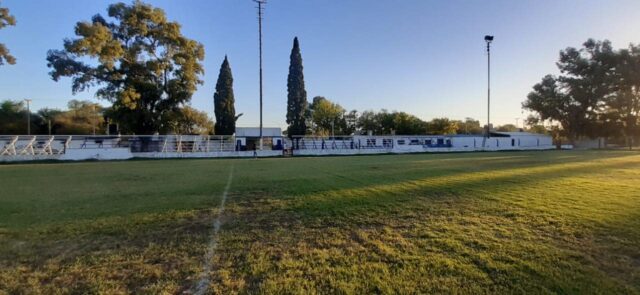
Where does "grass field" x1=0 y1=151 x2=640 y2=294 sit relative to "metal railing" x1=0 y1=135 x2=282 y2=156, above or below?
below

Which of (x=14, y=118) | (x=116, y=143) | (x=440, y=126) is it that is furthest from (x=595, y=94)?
(x=14, y=118)

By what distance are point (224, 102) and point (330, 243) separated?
4989cm

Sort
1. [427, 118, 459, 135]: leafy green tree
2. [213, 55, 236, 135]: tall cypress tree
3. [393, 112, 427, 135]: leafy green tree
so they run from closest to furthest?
[213, 55, 236, 135]: tall cypress tree → [393, 112, 427, 135]: leafy green tree → [427, 118, 459, 135]: leafy green tree

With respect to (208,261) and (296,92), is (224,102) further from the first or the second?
(208,261)

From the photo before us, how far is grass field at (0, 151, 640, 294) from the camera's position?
3168 millimetres

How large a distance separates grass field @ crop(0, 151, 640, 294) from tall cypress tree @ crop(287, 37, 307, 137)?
148 feet

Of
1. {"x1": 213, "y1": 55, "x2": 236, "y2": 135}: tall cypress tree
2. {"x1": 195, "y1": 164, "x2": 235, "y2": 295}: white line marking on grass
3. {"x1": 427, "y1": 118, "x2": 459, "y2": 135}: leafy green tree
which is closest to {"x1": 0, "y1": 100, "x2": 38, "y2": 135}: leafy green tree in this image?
{"x1": 213, "y1": 55, "x2": 236, "y2": 135}: tall cypress tree

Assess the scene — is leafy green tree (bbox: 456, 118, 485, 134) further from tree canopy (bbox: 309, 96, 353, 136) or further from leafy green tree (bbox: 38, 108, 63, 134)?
leafy green tree (bbox: 38, 108, 63, 134)

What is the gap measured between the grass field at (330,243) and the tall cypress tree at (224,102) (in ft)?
148

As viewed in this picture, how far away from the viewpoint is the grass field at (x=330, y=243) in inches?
125

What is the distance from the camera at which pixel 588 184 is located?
945cm

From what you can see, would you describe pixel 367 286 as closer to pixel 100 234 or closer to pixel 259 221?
pixel 259 221

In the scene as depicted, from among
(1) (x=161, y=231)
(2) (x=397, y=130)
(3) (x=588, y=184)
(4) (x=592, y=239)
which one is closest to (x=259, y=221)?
(1) (x=161, y=231)

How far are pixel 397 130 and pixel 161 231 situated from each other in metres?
65.5
